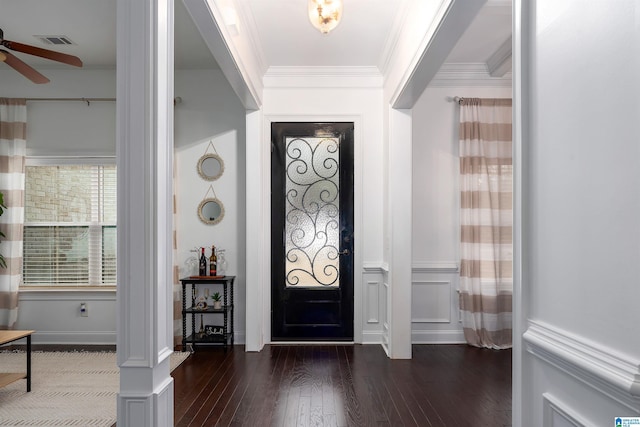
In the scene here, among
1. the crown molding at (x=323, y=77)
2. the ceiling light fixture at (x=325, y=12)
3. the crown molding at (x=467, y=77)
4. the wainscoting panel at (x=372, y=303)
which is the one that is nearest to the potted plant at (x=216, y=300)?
the wainscoting panel at (x=372, y=303)

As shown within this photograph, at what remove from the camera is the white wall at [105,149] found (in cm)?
502

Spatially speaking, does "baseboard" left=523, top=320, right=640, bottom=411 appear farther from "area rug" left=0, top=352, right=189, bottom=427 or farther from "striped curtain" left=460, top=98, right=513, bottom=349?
"striped curtain" left=460, top=98, right=513, bottom=349

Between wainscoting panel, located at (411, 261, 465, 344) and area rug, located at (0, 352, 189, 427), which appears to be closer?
area rug, located at (0, 352, 189, 427)

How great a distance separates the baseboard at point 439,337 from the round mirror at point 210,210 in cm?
243

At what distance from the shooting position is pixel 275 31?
4.03 meters

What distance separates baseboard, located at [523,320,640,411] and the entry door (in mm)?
3589

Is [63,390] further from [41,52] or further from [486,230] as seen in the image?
[486,230]

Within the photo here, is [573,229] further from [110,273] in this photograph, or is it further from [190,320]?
[110,273]

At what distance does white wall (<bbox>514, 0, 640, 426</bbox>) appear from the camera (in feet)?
3.34

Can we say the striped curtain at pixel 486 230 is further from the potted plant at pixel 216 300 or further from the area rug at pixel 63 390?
the area rug at pixel 63 390

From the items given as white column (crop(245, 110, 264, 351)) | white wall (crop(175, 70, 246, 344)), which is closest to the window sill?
white wall (crop(175, 70, 246, 344))

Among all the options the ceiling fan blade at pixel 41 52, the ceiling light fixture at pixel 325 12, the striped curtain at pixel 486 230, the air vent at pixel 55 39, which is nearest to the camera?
the ceiling light fixture at pixel 325 12

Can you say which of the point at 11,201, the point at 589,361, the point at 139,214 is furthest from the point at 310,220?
the point at 589,361

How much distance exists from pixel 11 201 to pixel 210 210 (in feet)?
6.63
